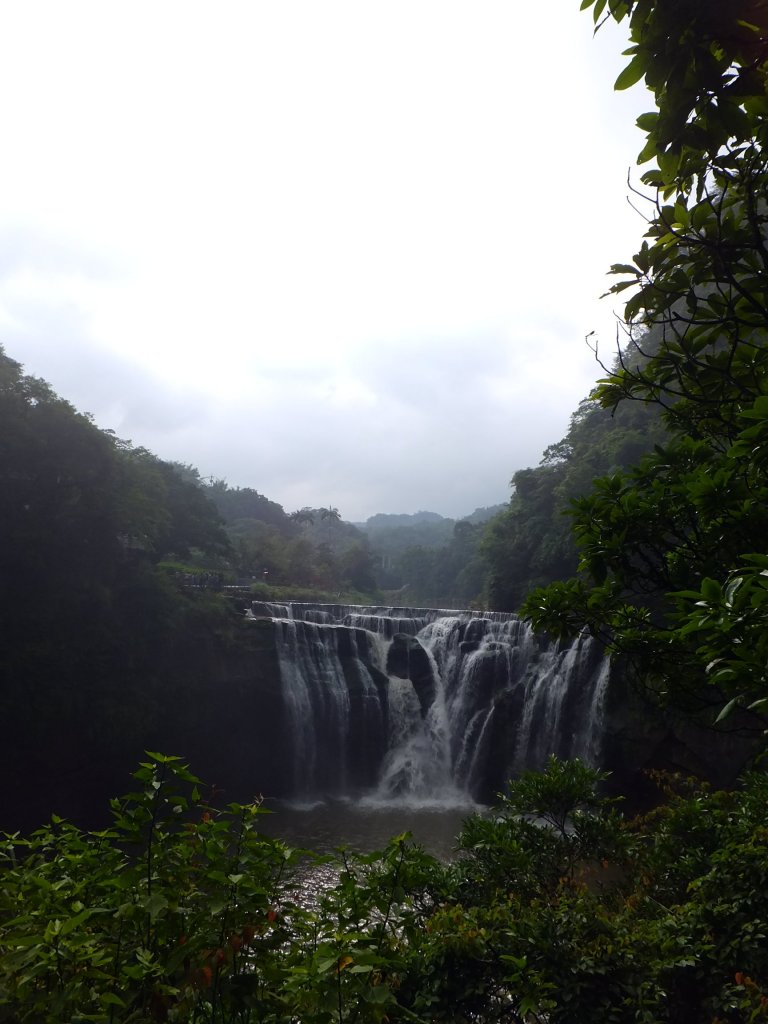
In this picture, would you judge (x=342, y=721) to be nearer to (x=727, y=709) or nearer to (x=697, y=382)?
(x=697, y=382)

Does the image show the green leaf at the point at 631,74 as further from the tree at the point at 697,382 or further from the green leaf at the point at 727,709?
the green leaf at the point at 727,709

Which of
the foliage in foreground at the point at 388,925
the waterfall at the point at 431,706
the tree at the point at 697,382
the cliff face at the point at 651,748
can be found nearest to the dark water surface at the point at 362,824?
the waterfall at the point at 431,706

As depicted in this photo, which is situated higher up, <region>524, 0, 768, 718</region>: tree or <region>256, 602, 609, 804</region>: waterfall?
<region>524, 0, 768, 718</region>: tree

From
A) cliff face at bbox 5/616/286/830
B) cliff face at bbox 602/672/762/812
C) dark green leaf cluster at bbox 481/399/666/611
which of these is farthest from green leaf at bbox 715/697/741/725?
dark green leaf cluster at bbox 481/399/666/611

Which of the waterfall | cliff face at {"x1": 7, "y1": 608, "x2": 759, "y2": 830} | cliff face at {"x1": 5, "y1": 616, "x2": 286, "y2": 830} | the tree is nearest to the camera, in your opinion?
the tree

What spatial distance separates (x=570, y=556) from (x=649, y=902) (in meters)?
23.9

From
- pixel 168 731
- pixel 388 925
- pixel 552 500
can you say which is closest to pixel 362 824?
pixel 168 731

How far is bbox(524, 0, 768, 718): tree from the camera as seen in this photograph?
2.12 meters

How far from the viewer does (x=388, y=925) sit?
3430mm

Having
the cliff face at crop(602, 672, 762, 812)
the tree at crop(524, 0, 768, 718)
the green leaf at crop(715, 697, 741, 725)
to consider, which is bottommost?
the cliff face at crop(602, 672, 762, 812)

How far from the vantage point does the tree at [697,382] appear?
212cm

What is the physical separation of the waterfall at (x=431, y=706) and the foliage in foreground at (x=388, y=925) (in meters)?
12.0

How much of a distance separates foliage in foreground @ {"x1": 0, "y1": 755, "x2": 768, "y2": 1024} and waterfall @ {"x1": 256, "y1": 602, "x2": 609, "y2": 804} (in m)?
12.0

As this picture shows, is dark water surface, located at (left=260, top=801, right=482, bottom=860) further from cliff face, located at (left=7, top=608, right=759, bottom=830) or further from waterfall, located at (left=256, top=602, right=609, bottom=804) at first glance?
cliff face, located at (left=7, top=608, right=759, bottom=830)
